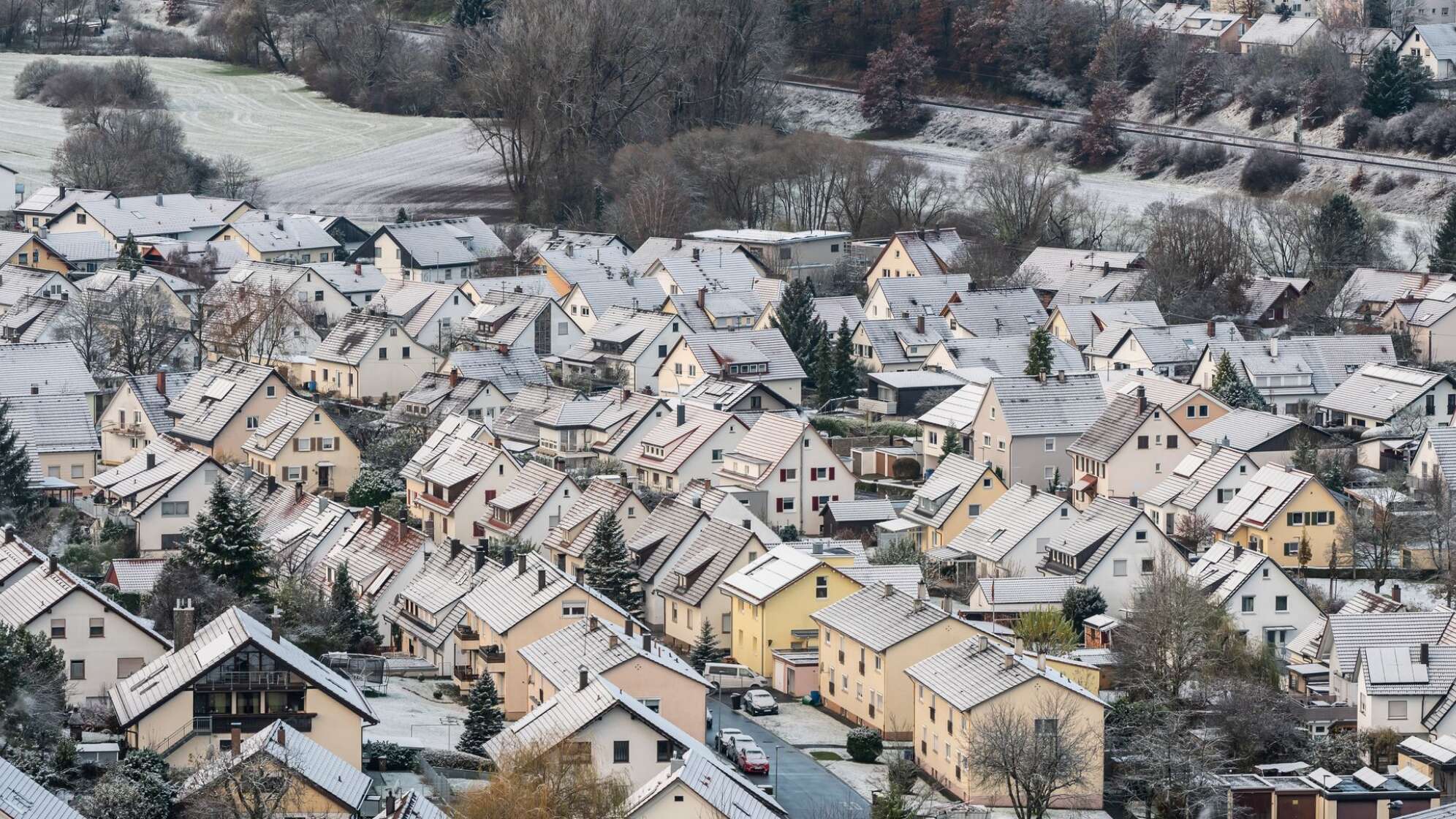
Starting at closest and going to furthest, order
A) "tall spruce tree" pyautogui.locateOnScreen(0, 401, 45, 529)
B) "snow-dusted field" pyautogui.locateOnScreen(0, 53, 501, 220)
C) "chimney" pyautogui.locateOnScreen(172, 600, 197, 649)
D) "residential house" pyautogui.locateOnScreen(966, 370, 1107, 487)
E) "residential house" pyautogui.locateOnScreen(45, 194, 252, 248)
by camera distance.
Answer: "chimney" pyautogui.locateOnScreen(172, 600, 197, 649)
"tall spruce tree" pyautogui.locateOnScreen(0, 401, 45, 529)
"residential house" pyautogui.locateOnScreen(966, 370, 1107, 487)
"residential house" pyautogui.locateOnScreen(45, 194, 252, 248)
"snow-dusted field" pyautogui.locateOnScreen(0, 53, 501, 220)

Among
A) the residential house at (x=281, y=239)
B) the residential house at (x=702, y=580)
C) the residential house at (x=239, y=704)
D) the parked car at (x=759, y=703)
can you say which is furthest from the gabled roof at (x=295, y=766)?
the residential house at (x=281, y=239)

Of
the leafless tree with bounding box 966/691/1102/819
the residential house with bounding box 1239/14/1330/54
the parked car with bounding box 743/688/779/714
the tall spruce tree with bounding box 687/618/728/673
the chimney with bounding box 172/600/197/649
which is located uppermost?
the chimney with bounding box 172/600/197/649

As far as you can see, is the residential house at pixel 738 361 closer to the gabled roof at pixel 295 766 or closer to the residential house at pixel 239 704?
the residential house at pixel 239 704

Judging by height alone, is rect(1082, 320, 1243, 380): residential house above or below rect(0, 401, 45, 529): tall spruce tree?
below

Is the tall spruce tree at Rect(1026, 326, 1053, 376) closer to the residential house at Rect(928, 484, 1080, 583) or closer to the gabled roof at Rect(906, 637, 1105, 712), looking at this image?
the residential house at Rect(928, 484, 1080, 583)

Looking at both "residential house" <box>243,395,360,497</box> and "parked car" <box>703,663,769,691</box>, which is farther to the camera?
"residential house" <box>243,395,360,497</box>

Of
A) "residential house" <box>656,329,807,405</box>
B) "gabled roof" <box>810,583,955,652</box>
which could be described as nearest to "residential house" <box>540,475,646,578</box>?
"gabled roof" <box>810,583,955,652</box>

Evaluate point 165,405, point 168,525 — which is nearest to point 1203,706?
point 168,525

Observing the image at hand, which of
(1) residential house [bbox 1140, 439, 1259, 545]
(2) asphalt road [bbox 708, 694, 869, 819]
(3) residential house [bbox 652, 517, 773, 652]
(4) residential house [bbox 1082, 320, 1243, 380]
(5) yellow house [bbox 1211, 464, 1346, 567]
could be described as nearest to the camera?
(2) asphalt road [bbox 708, 694, 869, 819]
